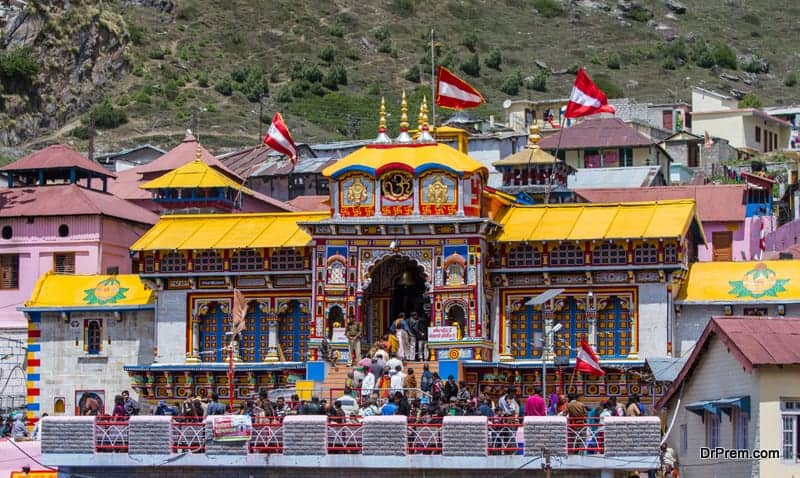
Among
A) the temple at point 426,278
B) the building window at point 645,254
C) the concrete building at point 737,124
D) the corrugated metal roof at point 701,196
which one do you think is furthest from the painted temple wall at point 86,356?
the concrete building at point 737,124

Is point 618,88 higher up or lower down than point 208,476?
higher up

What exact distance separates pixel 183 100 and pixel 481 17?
143 ft

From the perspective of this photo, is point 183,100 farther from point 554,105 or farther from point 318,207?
point 318,207

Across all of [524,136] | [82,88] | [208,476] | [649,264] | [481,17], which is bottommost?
[208,476]

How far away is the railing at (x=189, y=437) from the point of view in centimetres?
4516

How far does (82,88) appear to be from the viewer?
14225 centimetres

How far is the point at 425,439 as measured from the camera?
4403 centimetres

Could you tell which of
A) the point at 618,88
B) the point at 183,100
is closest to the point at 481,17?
the point at 618,88

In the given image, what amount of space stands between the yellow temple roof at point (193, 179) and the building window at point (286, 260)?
9444mm

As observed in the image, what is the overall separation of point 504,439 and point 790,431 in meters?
6.05

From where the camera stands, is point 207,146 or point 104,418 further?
point 207,146

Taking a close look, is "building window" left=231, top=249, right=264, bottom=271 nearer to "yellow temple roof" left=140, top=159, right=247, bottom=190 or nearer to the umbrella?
the umbrella

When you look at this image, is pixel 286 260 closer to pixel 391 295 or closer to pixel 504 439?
pixel 391 295

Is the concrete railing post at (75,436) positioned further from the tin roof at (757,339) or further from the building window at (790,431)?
the building window at (790,431)
